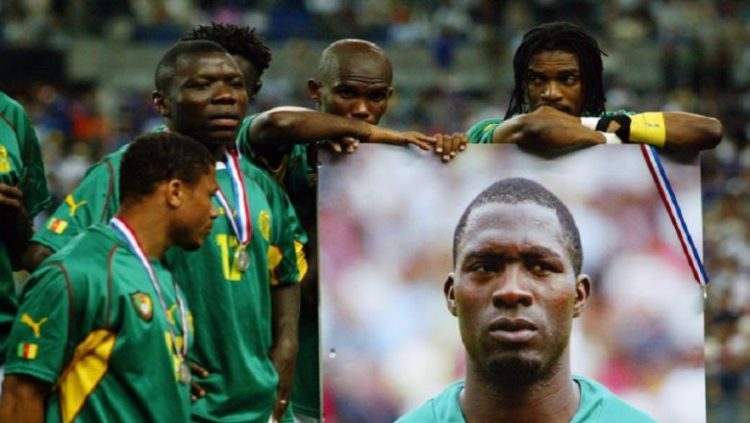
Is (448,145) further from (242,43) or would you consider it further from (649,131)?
(242,43)

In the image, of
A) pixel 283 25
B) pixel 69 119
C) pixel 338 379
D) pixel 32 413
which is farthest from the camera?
pixel 283 25

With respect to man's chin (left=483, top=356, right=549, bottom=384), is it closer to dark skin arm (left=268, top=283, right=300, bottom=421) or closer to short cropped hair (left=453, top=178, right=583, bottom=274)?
short cropped hair (left=453, top=178, right=583, bottom=274)

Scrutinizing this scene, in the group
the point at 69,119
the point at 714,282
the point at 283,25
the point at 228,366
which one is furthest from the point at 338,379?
the point at 283,25

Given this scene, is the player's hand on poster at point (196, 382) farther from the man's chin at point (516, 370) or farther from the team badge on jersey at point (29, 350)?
the man's chin at point (516, 370)

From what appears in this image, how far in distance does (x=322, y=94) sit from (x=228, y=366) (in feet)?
3.85

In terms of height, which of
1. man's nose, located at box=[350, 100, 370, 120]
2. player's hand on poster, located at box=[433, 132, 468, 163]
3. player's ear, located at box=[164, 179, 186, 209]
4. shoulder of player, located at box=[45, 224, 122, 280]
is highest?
man's nose, located at box=[350, 100, 370, 120]

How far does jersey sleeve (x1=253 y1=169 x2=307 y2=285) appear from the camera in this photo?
561cm

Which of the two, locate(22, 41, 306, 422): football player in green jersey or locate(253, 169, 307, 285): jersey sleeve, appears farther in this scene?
locate(253, 169, 307, 285): jersey sleeve

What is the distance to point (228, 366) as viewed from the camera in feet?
17.5

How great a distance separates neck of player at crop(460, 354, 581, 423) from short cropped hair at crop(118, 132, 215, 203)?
1115 mm

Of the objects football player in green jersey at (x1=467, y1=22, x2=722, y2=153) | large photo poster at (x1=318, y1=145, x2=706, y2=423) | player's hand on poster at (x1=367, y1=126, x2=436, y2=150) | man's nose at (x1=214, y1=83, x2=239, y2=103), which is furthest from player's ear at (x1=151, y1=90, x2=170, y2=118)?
football player in green jersey at (x1=467, y1=22, x2=722, y2=153)

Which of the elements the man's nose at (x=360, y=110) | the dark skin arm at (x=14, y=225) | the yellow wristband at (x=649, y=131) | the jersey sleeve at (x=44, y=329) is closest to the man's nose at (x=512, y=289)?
the yellow wristband at (x=649, y=131)

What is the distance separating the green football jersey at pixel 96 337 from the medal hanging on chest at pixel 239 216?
0.59 meters

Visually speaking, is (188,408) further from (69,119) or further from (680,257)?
(69,119)
